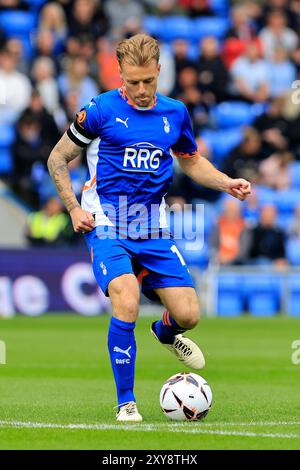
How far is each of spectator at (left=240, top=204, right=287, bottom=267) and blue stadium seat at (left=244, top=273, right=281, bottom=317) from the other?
45cm

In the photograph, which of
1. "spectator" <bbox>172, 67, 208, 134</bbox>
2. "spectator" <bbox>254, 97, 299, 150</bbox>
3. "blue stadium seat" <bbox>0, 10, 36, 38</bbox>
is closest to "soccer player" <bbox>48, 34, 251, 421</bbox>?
"spectator" <bbox>172, 67, 208, 134</bbox>

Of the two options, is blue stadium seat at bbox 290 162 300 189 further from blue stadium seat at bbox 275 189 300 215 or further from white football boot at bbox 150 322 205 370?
white football boot at bbox 150 322 205 370

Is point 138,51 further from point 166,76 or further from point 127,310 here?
point 166,76

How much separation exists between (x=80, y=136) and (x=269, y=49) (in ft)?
55.4

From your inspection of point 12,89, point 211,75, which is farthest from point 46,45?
point 211,75

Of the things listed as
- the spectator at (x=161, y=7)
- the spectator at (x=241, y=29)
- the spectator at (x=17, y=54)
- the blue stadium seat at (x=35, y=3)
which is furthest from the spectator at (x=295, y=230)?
the blue stadium seat at (x=35, y=3)

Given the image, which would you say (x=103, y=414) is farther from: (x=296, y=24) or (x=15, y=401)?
(x=296, y=24)

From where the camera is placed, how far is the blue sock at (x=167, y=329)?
875 cm

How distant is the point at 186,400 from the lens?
7961mm

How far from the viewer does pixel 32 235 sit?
20.4 metres

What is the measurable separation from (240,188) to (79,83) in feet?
45.7

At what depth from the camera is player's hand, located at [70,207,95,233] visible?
26.6ft

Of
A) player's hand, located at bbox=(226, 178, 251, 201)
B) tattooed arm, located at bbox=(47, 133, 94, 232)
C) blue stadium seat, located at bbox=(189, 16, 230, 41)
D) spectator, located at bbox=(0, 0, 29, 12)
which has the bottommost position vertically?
player's hand, located at bbox=(226, 178, 251, 201)
